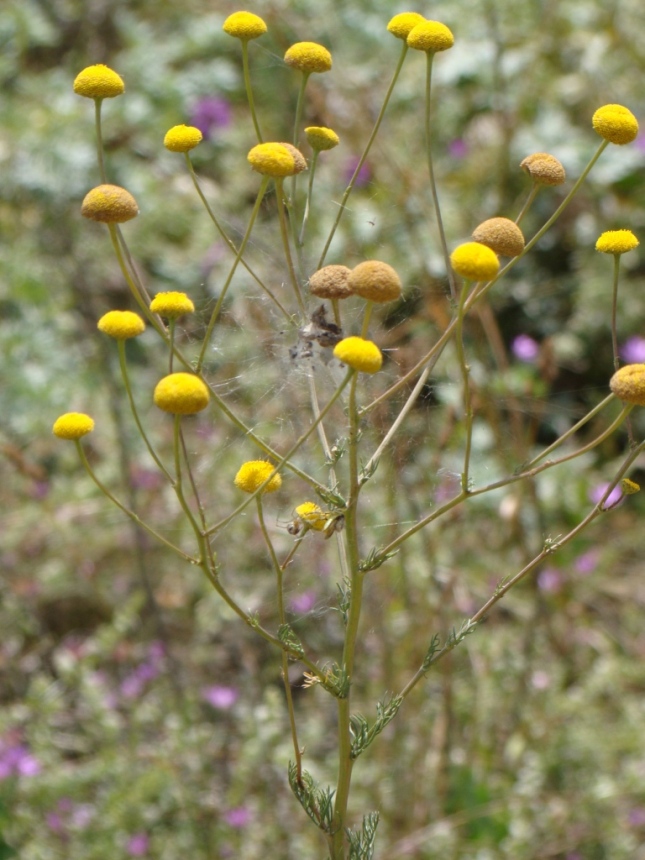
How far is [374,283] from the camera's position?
2.44 feet

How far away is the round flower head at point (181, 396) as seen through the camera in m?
0.71

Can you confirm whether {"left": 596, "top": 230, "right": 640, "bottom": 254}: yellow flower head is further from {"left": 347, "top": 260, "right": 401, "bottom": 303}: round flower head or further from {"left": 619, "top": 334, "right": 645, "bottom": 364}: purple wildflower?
{"left": 619, "top": 334, "right": 645, "bottom": 364}: purple wildflower

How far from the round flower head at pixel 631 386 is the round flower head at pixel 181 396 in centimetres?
33

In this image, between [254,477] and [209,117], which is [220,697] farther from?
[209,117]

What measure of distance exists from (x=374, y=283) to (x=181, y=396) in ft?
0.56

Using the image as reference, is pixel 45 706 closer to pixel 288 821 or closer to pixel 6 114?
pixel 288 821

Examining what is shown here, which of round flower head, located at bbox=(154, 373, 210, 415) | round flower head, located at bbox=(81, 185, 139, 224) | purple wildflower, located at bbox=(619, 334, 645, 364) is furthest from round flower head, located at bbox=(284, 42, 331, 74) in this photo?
purple wildflower, located at bbox=(619, 334, 645, 364)

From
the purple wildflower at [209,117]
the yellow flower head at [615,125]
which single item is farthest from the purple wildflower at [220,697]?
the purple wildflower at [209,117]

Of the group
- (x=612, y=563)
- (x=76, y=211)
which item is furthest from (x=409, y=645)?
(x=76, y=211)

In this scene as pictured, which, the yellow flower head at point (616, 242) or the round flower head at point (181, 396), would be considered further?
the yellow flower head at point (616, 242)

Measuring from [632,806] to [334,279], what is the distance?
172 centimetres

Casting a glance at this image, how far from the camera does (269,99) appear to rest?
3.97m

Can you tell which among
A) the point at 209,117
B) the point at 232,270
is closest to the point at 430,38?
the point at 232,270

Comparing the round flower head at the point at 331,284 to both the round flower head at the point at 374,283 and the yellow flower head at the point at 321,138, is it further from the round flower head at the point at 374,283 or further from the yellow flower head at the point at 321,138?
the yellow flower head at the point at 321,138
